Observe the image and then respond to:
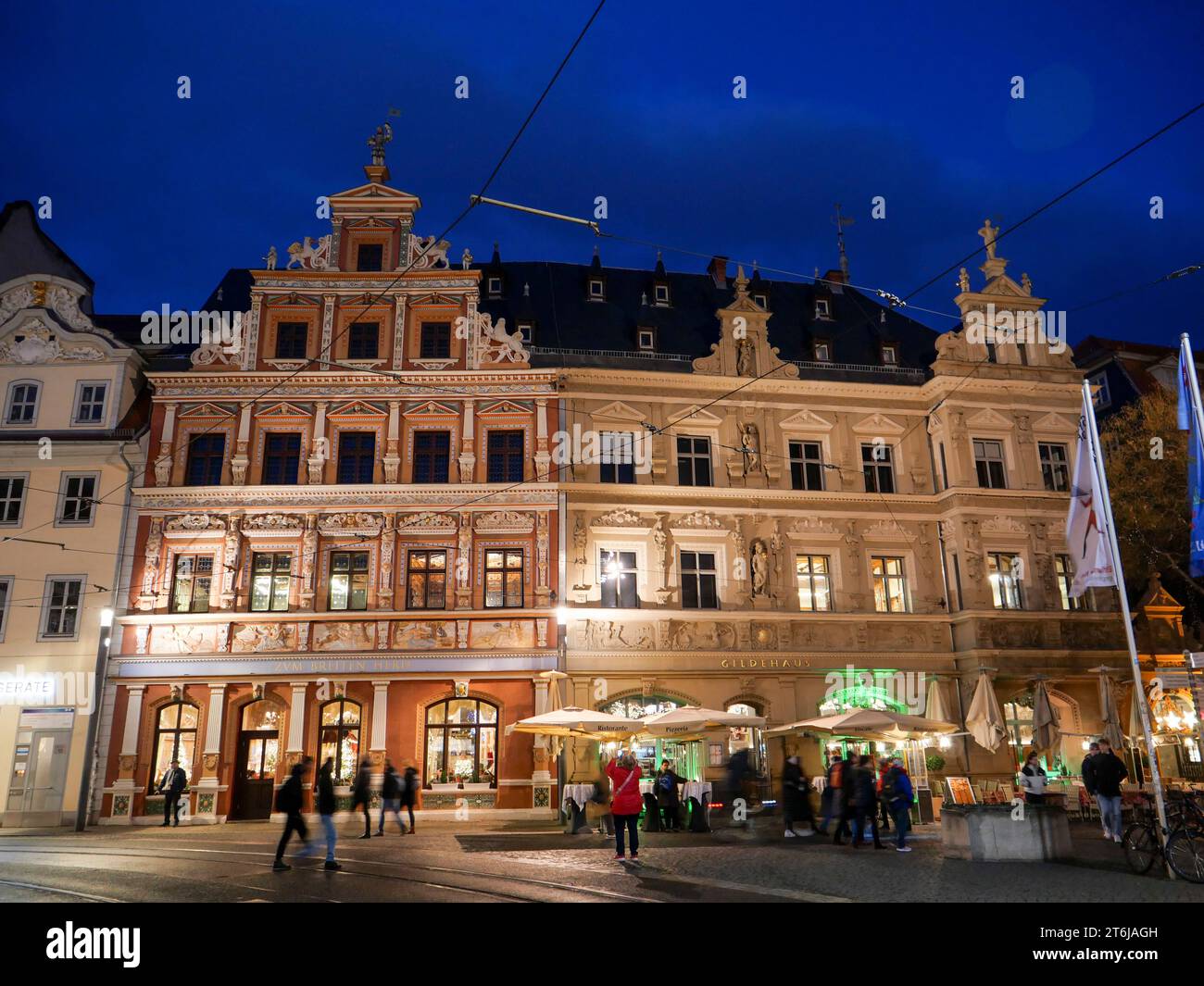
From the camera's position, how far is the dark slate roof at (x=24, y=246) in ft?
108

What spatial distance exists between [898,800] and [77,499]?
22670mm

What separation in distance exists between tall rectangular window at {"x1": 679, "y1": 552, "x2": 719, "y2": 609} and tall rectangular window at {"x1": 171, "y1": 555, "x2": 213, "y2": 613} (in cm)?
1291

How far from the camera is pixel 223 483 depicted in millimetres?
26547

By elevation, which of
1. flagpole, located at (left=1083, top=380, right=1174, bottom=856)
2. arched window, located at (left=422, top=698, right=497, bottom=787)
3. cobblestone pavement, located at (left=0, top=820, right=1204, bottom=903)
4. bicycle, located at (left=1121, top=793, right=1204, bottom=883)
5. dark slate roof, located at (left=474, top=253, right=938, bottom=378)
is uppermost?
dark slate roof, located at (left=474, top=253, right=938, bottom=378)

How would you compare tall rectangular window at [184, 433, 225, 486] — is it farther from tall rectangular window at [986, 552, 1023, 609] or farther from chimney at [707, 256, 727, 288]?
tall rectangular window at [986, 552, 1023, 609]

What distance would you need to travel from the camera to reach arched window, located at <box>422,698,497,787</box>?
2489 centimetres

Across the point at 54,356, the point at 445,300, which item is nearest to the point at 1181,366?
the point at 445,300

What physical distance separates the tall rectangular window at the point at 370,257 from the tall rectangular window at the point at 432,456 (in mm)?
5429

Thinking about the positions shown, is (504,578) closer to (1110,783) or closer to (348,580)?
(348,580)

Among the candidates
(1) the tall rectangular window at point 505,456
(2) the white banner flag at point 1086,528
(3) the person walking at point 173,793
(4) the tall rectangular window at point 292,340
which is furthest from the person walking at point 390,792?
(4) the tall rectangular window at point 292,340

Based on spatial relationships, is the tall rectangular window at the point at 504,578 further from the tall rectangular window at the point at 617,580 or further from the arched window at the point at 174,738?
the arched window at the point at 174,738

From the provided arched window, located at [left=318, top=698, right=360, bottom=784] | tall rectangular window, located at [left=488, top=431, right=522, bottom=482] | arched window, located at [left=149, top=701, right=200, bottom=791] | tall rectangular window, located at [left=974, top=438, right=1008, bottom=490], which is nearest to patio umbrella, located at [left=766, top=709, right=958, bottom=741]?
tall rectangular window, located at [left=974, top=438, right=1008, bottom=490]
